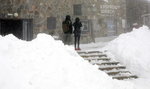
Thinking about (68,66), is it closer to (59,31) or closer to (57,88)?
(57,88)

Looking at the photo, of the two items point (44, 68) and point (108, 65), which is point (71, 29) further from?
point (44, 68)

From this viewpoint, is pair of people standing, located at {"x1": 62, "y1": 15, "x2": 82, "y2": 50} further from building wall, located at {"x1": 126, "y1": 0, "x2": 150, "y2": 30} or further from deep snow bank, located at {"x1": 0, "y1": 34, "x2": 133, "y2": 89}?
building wall, located at {"x1": 126, "y1": 0, "x2": 150, "y2": 30}

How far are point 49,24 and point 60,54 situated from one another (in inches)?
450

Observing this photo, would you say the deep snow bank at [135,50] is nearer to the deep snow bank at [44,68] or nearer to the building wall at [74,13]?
the deep snow bank at [44,68]

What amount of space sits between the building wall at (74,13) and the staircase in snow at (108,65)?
6.91 metres

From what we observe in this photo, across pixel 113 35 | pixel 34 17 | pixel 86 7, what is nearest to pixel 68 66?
pixel 34 17

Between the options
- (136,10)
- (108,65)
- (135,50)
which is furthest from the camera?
(136,10)

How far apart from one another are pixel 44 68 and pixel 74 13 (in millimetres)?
13888

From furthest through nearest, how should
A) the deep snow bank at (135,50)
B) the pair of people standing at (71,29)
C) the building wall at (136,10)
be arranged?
the building wall at (136,10)
the pair of people standing at (71,29)
the deep snow bank at (135,50)

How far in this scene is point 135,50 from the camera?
14.3 metres

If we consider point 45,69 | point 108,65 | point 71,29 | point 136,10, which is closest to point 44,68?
point 45,69

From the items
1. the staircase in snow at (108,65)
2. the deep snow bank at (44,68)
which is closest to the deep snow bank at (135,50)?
the staircase in snow at (108,65)

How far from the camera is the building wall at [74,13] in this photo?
66.7 ft

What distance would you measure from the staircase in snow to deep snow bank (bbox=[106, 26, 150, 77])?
1.41ft
